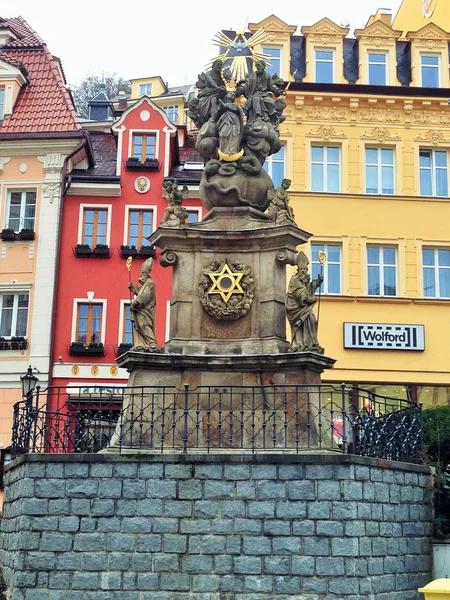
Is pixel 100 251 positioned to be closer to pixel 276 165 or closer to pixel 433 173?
pixel 276 165

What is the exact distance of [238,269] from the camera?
14891 mm

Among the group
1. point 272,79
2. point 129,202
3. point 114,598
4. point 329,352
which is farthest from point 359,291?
point 114,598

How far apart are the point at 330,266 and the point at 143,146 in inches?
316

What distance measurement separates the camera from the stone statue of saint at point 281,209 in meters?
14.8

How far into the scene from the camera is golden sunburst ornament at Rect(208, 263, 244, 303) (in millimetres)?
14719

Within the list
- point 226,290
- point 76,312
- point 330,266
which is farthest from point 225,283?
point 76,312

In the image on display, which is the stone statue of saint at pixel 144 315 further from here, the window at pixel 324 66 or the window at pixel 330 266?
the window at pixel 324 66

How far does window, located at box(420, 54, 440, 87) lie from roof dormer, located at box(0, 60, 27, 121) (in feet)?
44.6

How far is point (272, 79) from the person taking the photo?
16578 millimetres

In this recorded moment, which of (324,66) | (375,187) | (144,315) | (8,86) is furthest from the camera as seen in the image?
(8,86)

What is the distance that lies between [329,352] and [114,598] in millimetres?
17031

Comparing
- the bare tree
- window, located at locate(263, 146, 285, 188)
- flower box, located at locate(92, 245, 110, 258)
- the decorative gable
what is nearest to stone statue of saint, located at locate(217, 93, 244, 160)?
window, located at locate(263, 146, 285, 188)

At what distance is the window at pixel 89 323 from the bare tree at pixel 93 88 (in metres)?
34.2

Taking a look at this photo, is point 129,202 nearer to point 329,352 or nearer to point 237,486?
point 329,352
